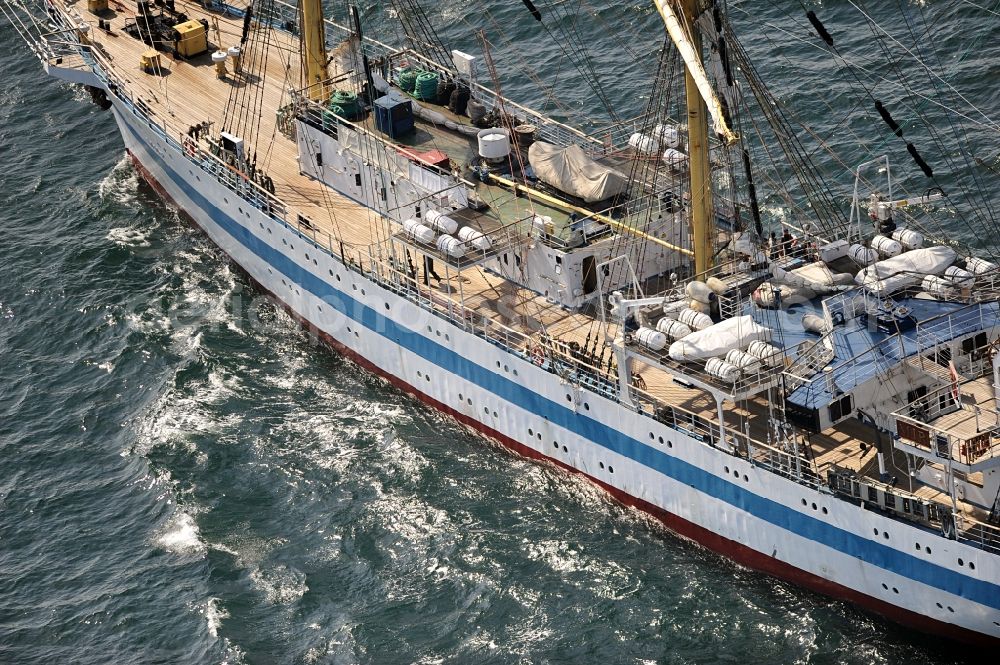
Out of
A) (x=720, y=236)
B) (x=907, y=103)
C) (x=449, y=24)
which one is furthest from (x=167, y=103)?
(x=907, y=103)

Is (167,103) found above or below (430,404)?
above

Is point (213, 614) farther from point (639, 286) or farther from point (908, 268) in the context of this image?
point (908, 268)

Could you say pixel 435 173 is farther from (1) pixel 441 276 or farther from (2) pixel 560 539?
(2) pixel 560 539

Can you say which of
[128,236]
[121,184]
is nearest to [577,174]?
[128,236]

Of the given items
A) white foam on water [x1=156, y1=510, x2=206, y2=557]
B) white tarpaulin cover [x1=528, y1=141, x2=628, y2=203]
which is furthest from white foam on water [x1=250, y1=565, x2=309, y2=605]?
white tarpaulin cover [x1=528, y1=141, x2=628, y2=203]

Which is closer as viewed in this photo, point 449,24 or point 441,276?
point 441,276

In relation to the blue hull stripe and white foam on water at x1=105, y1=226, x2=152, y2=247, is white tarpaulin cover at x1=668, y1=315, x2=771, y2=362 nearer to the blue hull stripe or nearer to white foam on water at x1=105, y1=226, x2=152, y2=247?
the blue hull stripe
